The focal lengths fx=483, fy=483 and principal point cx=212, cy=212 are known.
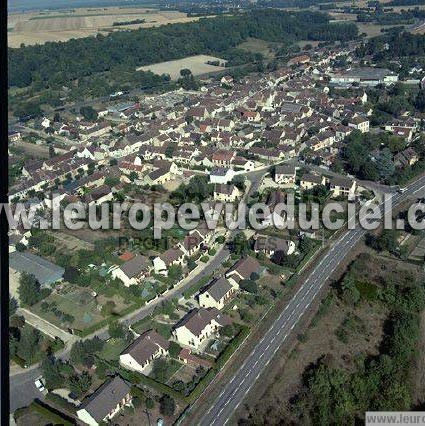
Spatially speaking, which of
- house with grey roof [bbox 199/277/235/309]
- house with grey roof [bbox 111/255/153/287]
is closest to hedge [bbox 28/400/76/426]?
house with grey roof [bbox 111/255/153/287]

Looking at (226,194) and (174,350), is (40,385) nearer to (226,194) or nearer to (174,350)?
(174,350)

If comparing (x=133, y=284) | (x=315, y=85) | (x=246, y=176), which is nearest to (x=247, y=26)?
(x=315, y=85)

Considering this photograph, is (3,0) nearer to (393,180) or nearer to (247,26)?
(393,180)

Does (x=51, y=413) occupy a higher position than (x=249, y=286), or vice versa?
(x=249, y=286)

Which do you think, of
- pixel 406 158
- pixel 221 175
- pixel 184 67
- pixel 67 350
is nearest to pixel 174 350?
pixel 67 350

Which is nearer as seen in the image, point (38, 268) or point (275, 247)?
point (38, 268)

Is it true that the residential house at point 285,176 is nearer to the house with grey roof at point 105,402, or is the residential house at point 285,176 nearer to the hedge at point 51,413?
the house with grey roof at point 105,402

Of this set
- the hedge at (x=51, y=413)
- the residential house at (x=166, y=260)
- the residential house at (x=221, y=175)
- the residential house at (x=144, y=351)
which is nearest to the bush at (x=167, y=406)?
the residential house at (x=144, y=351)
